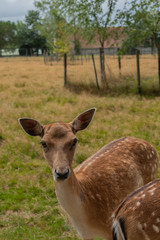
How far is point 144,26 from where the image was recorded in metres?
11.7

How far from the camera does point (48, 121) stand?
324 inches

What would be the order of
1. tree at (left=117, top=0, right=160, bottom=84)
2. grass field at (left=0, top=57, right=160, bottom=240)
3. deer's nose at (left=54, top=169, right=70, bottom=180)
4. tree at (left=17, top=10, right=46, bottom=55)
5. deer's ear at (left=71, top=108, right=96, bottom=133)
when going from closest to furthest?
deer's nose at (left=54, top=169, right=70, bottom=180), deer's ear at (left=71, top=108, right=96, bottom=133), grass field at (left=0, top=57, right=160, bottom=240), tree at (left=117, top=0, right=160, bottom=84), tree at (left=17, top=10, right=46, bottom=55)

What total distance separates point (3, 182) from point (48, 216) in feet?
4.27

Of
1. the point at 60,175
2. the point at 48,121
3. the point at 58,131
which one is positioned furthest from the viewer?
the point at 48,121

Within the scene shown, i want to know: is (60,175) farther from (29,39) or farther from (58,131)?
(29,39)

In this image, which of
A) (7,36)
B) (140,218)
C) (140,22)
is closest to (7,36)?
(7,36)

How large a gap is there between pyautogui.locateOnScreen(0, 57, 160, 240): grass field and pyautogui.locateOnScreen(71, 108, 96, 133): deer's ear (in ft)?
5.04

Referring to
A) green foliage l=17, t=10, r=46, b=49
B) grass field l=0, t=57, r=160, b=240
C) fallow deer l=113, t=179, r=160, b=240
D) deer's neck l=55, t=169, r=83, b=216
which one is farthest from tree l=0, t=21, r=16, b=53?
fallow deer l=113, t=179, r=160, b=240

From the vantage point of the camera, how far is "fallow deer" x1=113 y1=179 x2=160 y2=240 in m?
2.13

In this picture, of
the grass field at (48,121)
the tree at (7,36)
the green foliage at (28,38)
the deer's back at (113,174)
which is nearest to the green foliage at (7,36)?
the tree at (7,36)

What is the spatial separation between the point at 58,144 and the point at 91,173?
880mm

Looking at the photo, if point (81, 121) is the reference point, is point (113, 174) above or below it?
below

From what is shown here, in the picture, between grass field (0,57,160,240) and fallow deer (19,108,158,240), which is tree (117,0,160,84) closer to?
grass field (0,57,160,240)

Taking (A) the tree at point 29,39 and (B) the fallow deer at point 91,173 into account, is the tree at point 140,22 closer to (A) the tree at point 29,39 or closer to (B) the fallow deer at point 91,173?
(B) the fallow deer at point 91,173
